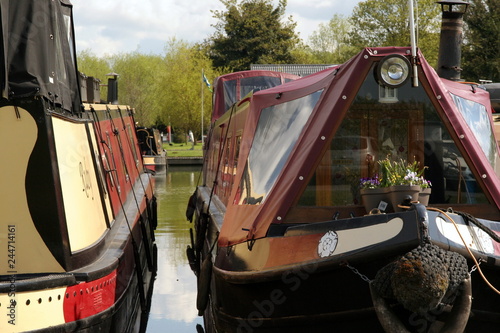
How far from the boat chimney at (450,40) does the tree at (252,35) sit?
38.2 metres

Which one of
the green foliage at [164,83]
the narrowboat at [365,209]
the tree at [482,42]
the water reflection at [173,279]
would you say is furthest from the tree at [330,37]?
the narrowboat at [365,209]

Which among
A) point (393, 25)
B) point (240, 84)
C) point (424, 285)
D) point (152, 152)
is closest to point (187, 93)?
point (393, 25)

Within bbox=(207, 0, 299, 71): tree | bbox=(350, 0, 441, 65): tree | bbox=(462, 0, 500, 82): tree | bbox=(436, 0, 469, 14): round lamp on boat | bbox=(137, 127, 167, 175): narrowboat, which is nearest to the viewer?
bbox=(436, 0, 469, 14): round lamp on boat

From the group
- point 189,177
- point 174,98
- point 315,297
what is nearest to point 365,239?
point 315,297

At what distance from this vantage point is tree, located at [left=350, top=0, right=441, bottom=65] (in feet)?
137

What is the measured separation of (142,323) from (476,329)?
4994 millimetres

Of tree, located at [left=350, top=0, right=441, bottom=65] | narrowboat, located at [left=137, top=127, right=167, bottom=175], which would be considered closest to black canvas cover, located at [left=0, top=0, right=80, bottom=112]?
narrowboat, located at [left=137, top=127, right=167, bottom=175]

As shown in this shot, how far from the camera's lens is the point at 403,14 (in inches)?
1682

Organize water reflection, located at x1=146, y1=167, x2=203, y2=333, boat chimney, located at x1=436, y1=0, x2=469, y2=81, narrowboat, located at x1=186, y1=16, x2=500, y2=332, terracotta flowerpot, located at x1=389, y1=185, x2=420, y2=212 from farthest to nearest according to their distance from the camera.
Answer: boat chimney, located at x1=436, y1=0, x2=469, y2=81 → water reflection, located at x1=146, y1=167, x2=203, y2=333 → terracotta flowerpot, located at x1=389, y1=185, x2=420, y2=212 → narrowboat, located at x1=186, y1=16, x2=500, y2=332

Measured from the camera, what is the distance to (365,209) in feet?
19.5

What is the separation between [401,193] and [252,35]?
45823 mm

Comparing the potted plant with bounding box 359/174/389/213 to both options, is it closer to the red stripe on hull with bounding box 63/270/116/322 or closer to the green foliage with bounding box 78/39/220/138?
the red stripe on hull with bounding box 63/270/116/322

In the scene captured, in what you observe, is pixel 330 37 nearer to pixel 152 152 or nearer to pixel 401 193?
pixel 152 152

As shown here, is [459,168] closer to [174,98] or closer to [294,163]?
[294,163]
